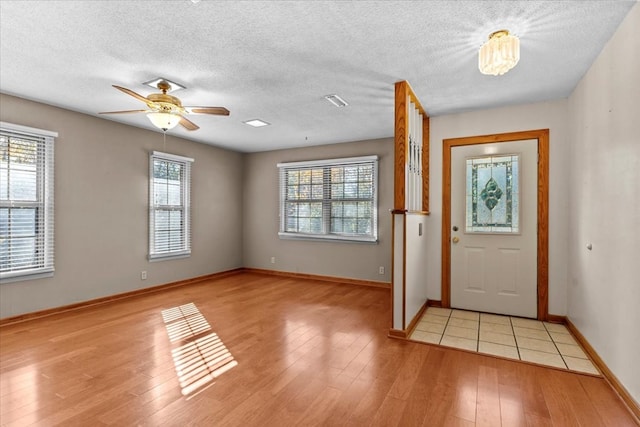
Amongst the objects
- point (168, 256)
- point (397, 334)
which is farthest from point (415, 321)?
point (168, 256)

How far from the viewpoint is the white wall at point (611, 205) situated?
2.02 meters

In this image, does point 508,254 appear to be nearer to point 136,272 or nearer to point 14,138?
point 136,272

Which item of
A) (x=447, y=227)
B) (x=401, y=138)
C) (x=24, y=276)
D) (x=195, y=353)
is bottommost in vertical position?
(x=195, y=353)

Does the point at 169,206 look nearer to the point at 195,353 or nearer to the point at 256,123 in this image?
the point at 256,123

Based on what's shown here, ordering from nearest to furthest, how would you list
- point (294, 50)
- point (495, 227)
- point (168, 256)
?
point (294, 50), point (495, 227), point (168, 256)

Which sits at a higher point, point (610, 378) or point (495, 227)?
point (495, 227)

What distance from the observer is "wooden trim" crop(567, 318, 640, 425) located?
196 centimetres

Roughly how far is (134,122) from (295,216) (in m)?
3.08

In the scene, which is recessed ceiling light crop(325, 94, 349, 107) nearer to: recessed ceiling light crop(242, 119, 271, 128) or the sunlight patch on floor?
recessed ceiling light crop(242, 119, 271, 128)

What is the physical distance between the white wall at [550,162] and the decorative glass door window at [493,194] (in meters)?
0.33

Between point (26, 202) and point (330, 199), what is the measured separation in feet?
13.8

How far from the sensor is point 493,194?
153 inches

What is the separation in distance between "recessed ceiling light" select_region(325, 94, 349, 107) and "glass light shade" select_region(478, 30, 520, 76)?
5.17ft

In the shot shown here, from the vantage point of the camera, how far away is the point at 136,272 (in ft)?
15.9
